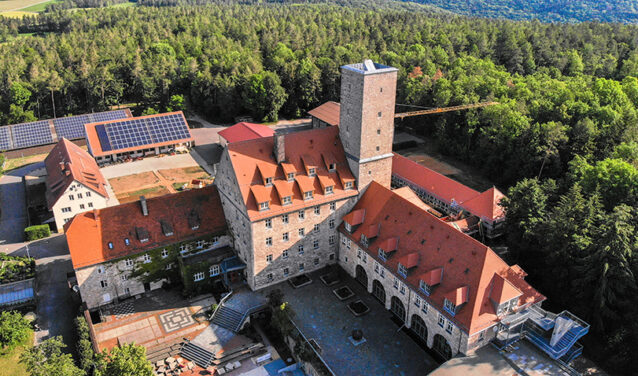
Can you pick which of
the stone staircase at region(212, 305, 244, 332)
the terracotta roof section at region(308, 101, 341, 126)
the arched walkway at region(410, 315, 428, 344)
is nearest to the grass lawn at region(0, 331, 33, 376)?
the stone staircase at region(212, 305, 244, 332)

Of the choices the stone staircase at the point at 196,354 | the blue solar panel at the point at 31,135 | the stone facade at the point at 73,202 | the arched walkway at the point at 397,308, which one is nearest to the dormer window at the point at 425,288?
the arched walkway at the point at 397,308

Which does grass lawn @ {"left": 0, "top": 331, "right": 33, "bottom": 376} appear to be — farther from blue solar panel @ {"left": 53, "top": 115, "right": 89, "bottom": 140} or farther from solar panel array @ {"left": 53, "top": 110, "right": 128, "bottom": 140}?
solar panel array @ {"left": 53, "top": 110, "right": 128, "bottom": 140}

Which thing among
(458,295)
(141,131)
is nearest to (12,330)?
(458,295)

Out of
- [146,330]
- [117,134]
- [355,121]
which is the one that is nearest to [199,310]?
[146,330]

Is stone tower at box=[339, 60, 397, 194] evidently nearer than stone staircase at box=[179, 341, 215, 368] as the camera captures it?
No

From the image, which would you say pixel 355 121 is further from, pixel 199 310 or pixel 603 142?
pixel 603 142
